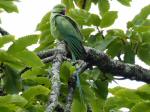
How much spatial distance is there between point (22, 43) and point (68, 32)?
58cm

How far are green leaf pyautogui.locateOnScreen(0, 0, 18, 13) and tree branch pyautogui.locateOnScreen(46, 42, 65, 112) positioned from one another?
1.35 ft

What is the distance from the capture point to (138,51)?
132 inches

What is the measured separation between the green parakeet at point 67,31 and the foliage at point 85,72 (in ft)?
0.40

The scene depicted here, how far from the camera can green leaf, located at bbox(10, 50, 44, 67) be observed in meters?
2.65

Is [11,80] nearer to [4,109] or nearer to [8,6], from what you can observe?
[4,109]

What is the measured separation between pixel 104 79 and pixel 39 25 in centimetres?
71

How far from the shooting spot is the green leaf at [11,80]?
108 inches

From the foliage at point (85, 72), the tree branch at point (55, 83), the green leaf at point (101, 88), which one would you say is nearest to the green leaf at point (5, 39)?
the foliage at point (85, 72)

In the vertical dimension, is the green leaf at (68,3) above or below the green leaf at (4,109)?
above

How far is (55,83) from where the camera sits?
7.84ft

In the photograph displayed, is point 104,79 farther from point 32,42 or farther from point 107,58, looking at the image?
point 32,42

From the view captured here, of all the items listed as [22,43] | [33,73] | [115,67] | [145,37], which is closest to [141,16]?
[145,37]

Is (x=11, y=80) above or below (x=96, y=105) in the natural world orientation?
above

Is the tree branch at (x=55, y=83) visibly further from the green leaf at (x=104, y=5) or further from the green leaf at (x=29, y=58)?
the green leaf at (x=104, y=5)
